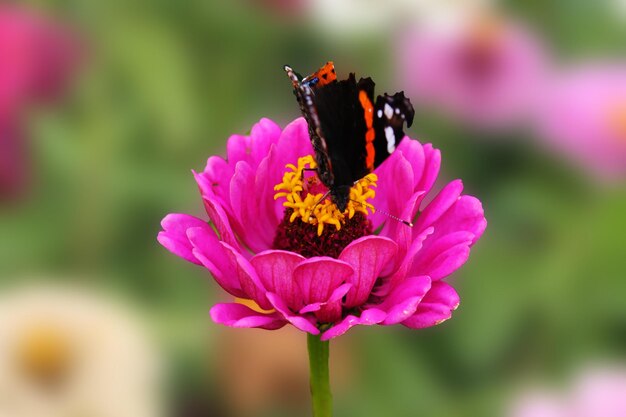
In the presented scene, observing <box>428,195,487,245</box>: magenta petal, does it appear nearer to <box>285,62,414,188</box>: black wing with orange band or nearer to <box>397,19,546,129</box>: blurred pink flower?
<box>285,62,414,188</box>: black wing with orange band

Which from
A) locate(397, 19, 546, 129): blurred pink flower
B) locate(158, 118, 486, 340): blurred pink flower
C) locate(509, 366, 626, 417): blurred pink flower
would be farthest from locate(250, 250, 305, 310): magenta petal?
locate(397, 19, 546, 129): blurred pink flower

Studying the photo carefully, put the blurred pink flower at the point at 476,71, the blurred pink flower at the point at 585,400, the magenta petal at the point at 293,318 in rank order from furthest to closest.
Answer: the blurred pink flower at the point at 476,71, the blurred pink flower at the point at 585,400, the magenta petal at the point at 293,318

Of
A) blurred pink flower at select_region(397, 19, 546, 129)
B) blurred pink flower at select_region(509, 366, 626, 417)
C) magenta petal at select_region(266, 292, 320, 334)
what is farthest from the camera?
blurred pink flower at select_region(397, 19, 546, 129)

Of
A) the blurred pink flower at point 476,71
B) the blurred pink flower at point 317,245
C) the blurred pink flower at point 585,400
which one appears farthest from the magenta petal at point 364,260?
the blurred pink flower at point 476,71

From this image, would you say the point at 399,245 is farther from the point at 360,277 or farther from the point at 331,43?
the point at 331,43

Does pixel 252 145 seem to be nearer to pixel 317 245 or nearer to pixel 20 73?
pixel 317 245

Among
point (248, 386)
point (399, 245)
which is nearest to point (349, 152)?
point (399, 245)

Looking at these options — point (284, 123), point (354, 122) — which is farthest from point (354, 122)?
point (284, 123)

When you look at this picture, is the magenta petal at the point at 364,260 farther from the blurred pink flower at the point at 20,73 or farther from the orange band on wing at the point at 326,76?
the blurred pink flower at the point at 20,73
